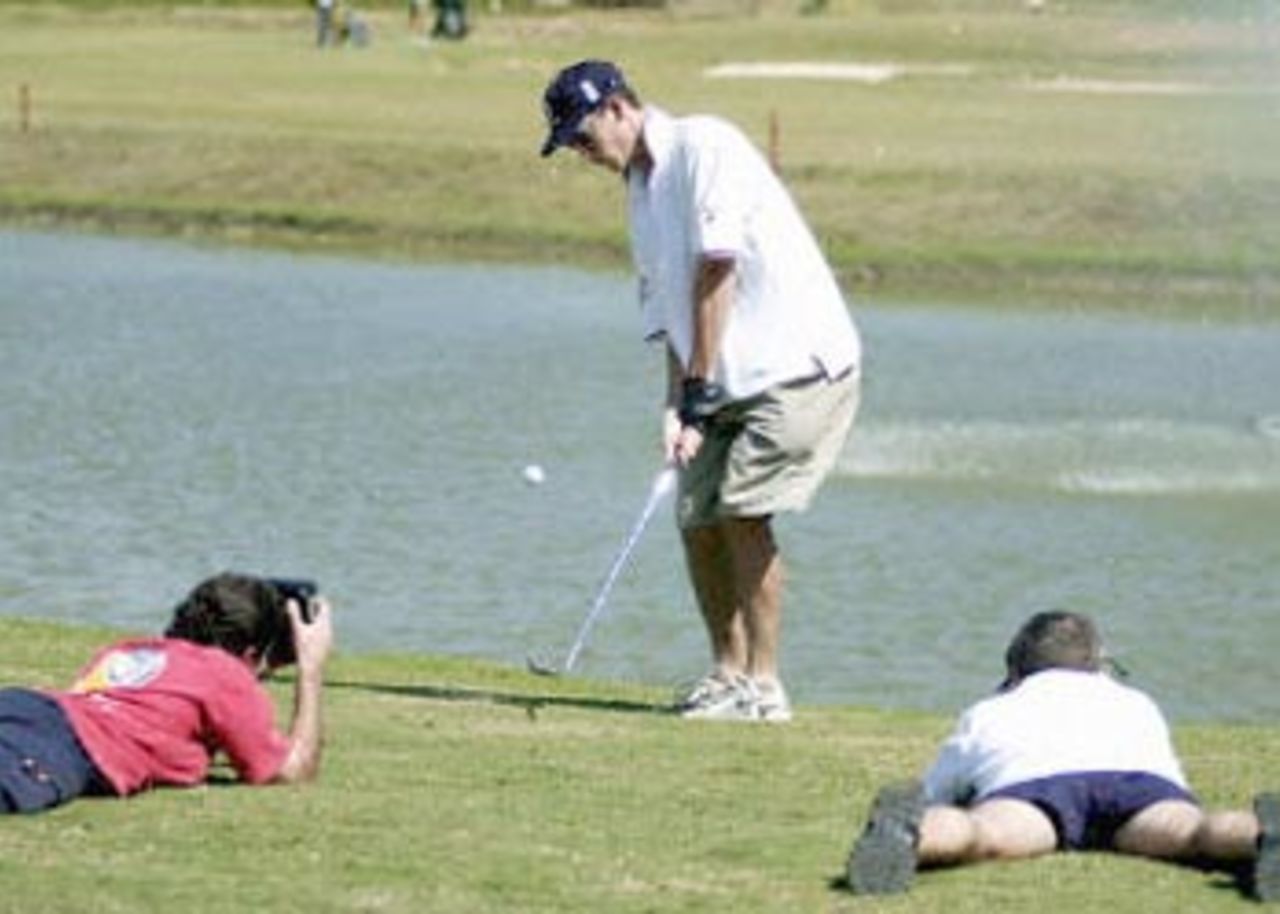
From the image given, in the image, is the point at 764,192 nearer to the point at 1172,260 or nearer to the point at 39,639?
the point at 39,639

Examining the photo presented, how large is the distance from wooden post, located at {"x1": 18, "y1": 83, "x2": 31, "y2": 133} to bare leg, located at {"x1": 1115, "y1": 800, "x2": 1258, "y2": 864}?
120 ft

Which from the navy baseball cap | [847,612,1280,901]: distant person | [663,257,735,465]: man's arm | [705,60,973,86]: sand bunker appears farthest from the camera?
[705,60,973,86]: sand bunker

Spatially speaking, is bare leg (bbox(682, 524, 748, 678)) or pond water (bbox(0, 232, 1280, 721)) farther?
pond water (bbox(0, 232, 1280, 721))

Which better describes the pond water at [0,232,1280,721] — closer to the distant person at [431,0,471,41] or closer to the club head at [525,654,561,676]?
the club head at [525,654,561,676]

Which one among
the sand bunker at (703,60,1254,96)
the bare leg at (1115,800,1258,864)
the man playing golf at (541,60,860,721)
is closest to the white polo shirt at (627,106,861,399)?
the man playing golf at (541,60,860,721)

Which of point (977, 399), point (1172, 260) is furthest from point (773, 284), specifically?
point (1172, 260)

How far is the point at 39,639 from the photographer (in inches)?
529

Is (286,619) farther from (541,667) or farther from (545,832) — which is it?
(541,667)

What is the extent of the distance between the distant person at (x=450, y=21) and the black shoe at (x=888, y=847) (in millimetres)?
55997

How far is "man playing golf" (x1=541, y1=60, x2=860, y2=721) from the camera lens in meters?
11.1

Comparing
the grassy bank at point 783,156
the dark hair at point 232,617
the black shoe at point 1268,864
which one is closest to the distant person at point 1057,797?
the black shoe at point 1268,864

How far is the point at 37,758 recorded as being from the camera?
28.8 ft

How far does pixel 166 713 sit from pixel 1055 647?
2097 millimetres

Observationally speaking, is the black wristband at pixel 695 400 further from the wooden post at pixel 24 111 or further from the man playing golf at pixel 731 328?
the wooden post at pixel 24 111
